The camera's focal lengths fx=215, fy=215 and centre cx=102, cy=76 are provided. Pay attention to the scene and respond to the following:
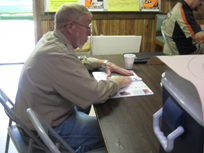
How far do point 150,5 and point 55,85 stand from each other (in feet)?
10.4

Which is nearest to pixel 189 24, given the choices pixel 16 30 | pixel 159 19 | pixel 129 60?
pixel 129 60

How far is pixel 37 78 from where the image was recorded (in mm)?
1117

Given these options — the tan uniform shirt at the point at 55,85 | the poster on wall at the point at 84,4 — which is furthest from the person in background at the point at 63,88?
the poster on wall at the point at 84,4

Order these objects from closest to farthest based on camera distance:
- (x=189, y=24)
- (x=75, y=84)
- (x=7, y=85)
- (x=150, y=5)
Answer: (x=75, y=84) → (x=189, y=24) → (x=7, y=85) → (x=150, y=5)

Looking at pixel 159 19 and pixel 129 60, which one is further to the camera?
pixel 159 19

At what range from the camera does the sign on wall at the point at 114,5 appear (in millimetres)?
3510

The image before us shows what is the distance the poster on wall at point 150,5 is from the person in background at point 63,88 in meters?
2.73

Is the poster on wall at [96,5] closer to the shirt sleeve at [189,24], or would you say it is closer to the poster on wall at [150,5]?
the poster on wall at [150,5]

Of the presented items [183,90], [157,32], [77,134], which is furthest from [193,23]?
[183,90]

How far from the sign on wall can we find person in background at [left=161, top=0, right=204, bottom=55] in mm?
1266

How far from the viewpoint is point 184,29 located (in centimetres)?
242

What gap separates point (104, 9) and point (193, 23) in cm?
171

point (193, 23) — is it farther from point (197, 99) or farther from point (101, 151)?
point (197, 99)

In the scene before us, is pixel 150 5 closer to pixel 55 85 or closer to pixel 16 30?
pixel 55 85
